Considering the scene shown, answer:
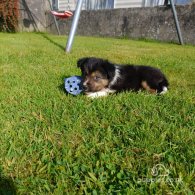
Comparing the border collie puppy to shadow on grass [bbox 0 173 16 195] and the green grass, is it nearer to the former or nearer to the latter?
the green grass

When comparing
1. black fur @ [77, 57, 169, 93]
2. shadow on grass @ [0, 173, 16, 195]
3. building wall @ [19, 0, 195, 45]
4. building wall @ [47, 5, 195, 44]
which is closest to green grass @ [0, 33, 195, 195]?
shadow on grass @ [0, 173, 16, 195]

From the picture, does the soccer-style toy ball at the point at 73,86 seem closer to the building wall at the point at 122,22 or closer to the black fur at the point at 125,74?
the black fur at the point at 125,74

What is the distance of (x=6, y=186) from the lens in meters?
1.93

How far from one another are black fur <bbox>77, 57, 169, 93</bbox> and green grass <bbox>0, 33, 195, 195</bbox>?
26 cm

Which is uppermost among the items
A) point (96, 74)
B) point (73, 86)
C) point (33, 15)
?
point (96, 74)

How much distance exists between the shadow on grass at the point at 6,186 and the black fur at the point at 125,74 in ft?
7.09

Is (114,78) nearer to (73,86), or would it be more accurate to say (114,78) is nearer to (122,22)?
(73,86)

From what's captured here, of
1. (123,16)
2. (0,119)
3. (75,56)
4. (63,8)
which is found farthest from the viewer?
(63,8)

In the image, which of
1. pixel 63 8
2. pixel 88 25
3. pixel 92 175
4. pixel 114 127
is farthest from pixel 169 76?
pixel 63 8

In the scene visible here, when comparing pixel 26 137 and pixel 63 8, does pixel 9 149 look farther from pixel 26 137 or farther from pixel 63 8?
pixel 63 8

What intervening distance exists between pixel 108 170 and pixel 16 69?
4067mm

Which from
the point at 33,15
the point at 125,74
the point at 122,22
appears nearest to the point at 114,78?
the point at 125,74

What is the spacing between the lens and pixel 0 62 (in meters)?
6.35

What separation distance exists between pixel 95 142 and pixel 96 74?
159 cm
